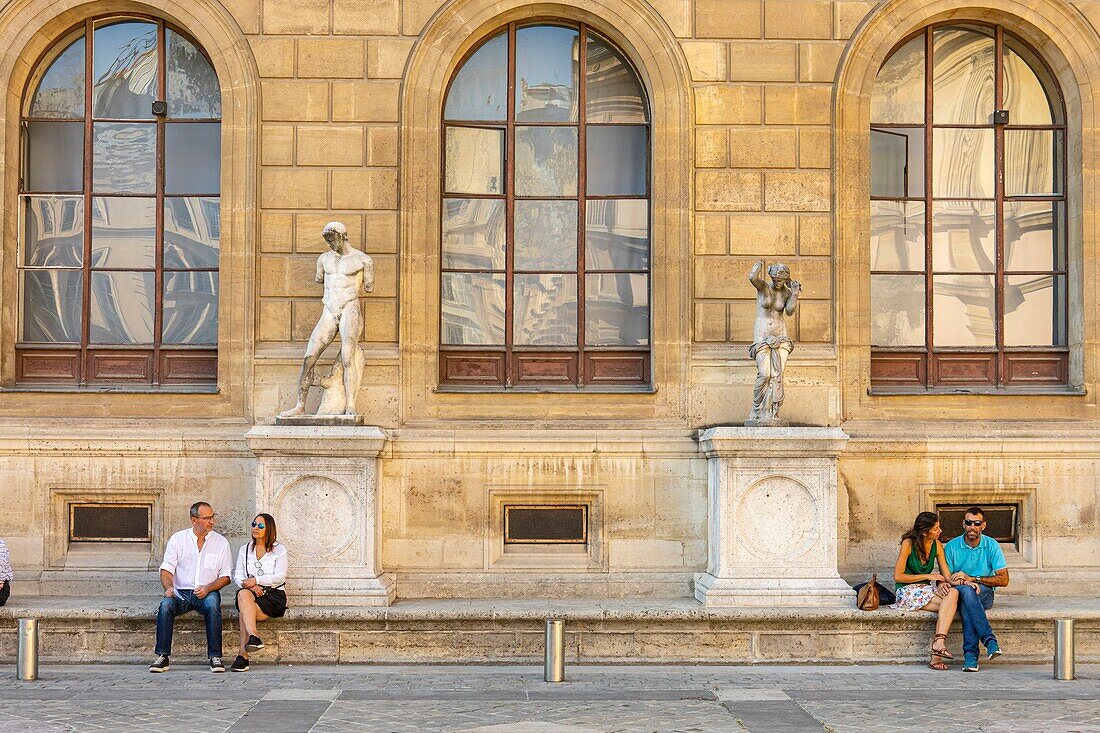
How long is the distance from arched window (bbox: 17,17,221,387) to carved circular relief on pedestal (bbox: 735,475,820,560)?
6616 mm

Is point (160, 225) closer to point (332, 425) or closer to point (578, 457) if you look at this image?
point (332, 425)

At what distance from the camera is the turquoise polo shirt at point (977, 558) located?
44.1 feet

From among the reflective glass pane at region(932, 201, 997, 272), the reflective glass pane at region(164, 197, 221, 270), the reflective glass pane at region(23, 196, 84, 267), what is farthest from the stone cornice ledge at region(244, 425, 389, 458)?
the reflective glass pane at region(932, 201, 997, 272)

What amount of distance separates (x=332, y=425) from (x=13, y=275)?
4650mm

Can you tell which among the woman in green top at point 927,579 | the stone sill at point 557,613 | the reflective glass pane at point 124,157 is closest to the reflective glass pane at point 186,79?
the reflective glass pane at point 124,157

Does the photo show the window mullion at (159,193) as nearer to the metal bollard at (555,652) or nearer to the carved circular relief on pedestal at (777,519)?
the metal bollard at (555,652)

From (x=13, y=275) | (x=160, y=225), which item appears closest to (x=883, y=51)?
(x=160, y=225)

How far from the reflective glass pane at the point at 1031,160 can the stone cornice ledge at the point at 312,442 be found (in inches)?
332

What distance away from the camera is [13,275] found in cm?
1536

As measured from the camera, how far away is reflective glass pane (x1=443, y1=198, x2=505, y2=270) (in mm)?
15445

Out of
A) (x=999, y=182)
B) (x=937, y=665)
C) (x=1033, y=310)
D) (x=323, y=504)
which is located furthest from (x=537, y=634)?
(x=999, y=182)

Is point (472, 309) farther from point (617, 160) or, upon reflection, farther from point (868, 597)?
point (868, 597)

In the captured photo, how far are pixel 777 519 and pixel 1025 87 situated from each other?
6.53m

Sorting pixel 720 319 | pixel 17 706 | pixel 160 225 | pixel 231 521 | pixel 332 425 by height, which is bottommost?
pixel 17 706
